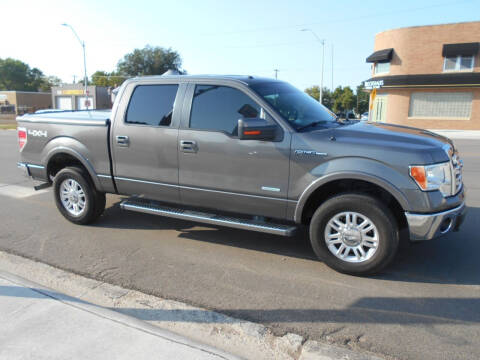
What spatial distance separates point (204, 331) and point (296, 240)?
2.32 meters

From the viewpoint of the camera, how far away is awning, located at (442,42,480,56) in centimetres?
2766

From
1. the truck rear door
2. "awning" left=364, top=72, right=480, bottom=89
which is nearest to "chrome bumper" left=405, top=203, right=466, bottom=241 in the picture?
the truck rear door

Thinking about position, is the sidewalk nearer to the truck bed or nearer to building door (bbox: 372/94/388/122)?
the truck bed

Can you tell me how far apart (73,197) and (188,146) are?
2.12m

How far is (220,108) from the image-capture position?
182 inches

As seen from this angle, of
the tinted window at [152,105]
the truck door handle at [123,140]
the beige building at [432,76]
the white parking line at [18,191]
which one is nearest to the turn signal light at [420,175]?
the tinted window at [152,105]

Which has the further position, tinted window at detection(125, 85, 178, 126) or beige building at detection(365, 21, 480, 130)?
beige building at detection(365, 21, 480, 130)

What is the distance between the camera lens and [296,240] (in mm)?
5172

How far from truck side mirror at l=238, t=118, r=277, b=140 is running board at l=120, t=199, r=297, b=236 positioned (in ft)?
3.13

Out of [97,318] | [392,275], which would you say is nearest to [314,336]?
[392,275]

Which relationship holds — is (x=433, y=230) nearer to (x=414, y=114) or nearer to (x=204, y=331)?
(x=204, y=331)

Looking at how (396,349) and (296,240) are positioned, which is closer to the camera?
(396,349)

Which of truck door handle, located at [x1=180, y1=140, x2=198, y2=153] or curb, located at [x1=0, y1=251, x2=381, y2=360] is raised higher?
truck door handle, located at [x1=180, y1=140, x2=198, y2=153]

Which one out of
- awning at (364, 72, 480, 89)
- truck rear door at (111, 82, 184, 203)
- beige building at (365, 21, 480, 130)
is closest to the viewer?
truck rear door at (111, 82, 184, 203)
